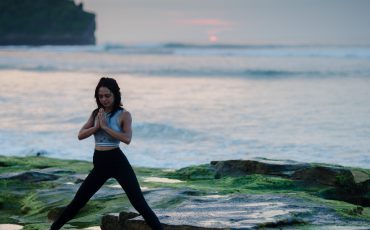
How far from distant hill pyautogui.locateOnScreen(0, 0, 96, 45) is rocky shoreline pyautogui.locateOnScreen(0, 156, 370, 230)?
152 metres

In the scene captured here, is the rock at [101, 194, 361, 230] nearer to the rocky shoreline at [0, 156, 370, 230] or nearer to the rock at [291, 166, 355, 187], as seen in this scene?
the rocky shoreline at [0, 156, 370, 230]

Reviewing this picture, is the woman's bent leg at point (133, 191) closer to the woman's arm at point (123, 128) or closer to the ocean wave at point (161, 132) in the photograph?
the woman's arm at point (123, 128)

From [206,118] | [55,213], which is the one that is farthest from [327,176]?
[206,118]

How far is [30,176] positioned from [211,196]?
3643 millimetres

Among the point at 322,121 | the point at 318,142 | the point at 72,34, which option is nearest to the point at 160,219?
the point at 318,142

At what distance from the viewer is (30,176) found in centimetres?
1061

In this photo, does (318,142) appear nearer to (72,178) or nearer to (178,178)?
(178,178)

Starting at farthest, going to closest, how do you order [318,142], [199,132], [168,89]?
1. [168,89]
2. [199,132]
3. [318,142]

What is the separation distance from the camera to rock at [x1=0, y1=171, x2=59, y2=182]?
10.5m

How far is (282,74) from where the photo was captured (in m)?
49.6

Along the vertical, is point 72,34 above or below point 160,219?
above

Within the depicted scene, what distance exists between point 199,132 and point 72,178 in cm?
969

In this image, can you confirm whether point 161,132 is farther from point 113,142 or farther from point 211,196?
point 113,142

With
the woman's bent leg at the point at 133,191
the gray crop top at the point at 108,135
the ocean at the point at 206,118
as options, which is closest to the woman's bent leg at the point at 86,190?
the woman's bent leg at the point at 133,191
